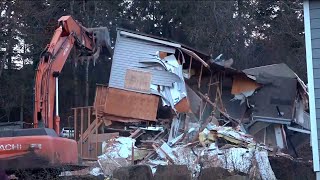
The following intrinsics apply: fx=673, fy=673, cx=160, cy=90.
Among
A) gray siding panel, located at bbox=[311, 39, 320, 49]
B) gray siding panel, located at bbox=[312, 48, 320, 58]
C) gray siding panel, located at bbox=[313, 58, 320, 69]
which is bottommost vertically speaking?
gray siding panel, located at bbox=[313, 58, 320, 69]

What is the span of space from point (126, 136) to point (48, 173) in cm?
1018

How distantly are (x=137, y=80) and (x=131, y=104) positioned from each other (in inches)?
36.7

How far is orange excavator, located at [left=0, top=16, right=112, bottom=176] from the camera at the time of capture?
13.1 m

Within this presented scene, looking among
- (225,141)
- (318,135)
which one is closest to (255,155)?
(225,141)

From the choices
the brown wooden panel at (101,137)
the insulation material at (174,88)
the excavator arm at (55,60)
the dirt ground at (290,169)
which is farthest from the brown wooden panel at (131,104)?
the dirt ground at (290,169)

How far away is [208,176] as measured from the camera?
14570 millimetres

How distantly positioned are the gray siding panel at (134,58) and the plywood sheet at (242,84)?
2697 mm

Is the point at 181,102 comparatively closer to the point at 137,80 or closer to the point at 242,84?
the point at 137,80

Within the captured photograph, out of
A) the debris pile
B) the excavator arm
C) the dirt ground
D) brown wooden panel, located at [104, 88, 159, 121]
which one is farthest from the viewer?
brown wooden panel, located at [104, 88, 159, 121]

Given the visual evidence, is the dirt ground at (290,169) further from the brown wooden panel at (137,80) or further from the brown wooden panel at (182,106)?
the brown wooden panel at (137,80)

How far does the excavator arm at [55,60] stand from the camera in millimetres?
15211

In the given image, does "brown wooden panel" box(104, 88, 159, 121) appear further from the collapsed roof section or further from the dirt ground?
the dirt ground

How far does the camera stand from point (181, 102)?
78.9 ft

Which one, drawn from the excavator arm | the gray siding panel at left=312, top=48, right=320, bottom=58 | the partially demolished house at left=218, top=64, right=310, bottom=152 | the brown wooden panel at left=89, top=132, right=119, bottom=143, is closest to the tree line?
the partially demolished house at left=218, top=64, right=310, bottom=152
